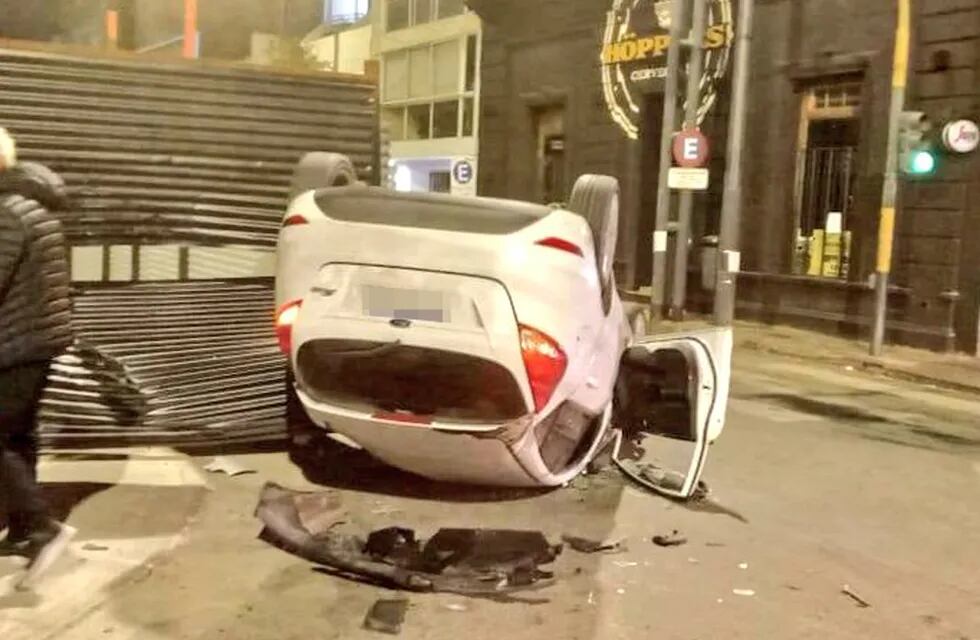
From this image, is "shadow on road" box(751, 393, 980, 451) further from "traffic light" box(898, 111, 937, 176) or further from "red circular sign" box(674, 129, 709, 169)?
"red circular sign" box(674, 129, 709, 169)

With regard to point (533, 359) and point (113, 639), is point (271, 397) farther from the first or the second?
point (113, 639)

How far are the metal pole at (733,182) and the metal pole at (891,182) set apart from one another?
221cm

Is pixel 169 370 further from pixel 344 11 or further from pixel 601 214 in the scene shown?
pixel 344 11

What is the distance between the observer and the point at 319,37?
33875 mm

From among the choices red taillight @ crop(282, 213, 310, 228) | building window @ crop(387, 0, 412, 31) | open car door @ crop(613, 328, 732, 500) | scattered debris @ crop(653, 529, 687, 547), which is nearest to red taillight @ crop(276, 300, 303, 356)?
red taillight @ crop(282, 213, 310, 228)

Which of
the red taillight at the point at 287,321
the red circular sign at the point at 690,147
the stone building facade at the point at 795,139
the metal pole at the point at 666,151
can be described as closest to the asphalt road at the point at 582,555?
the red taillight at the point at 287,321

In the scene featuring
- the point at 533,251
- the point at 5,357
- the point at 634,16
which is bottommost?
the point at 5,357

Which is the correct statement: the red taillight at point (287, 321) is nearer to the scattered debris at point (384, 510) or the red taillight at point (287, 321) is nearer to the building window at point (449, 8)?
the scattered debris at point (384, 510)

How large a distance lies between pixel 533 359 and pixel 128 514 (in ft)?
7.23

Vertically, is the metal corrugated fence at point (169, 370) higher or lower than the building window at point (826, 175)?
lower

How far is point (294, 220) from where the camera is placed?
6012mm

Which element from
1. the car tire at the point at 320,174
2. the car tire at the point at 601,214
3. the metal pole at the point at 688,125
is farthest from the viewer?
the metal pole at the point at 688,125

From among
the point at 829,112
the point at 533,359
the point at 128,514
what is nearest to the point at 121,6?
the point at 128,514

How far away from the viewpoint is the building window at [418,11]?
27927 mm
